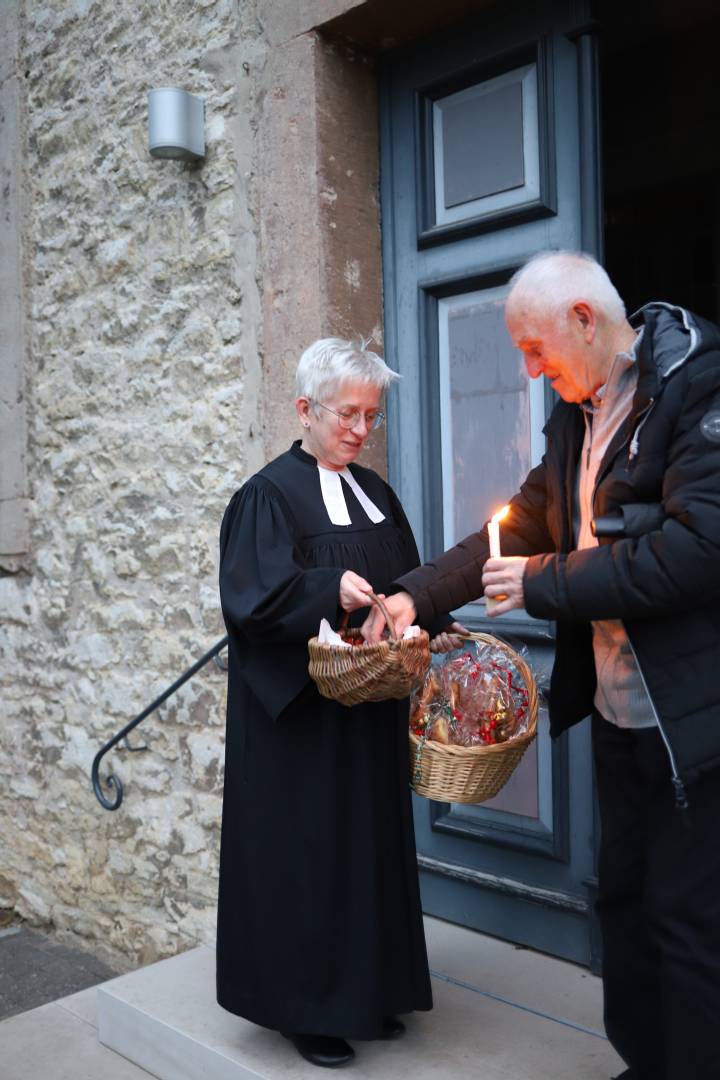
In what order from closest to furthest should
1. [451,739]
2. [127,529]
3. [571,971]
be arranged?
[451,739] < [571,971] < [127,529]

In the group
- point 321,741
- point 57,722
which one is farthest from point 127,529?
point 321,741

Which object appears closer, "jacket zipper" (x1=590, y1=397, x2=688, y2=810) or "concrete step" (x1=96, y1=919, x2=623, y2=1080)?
"jacket zipper" (x1=590, y1=397, x2=688, y2=810)

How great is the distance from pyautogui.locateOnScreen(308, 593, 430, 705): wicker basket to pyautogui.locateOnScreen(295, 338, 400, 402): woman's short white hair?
0.55m

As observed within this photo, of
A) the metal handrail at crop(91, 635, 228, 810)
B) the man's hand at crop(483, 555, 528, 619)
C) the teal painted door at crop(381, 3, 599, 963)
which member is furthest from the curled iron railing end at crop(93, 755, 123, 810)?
the man's hand at crop(483, 555, 528, 619)

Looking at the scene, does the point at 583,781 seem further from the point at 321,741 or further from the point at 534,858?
the point at 321,741

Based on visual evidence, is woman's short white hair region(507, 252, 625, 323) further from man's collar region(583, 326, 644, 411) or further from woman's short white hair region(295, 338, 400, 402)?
woman's short white hair region(295, 338, 400, 402)

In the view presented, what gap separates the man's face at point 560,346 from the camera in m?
2.10

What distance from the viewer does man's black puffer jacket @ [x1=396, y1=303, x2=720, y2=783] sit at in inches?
74.9

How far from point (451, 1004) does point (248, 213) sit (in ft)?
9.09

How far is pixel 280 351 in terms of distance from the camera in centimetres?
379

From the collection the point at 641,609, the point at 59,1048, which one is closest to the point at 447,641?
the point at 641,609

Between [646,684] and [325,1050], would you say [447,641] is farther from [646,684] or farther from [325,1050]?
[325,1050]

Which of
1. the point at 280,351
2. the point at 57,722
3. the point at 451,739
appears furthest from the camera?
the point at 57,722

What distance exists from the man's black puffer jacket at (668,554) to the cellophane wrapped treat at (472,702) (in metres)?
0.51
